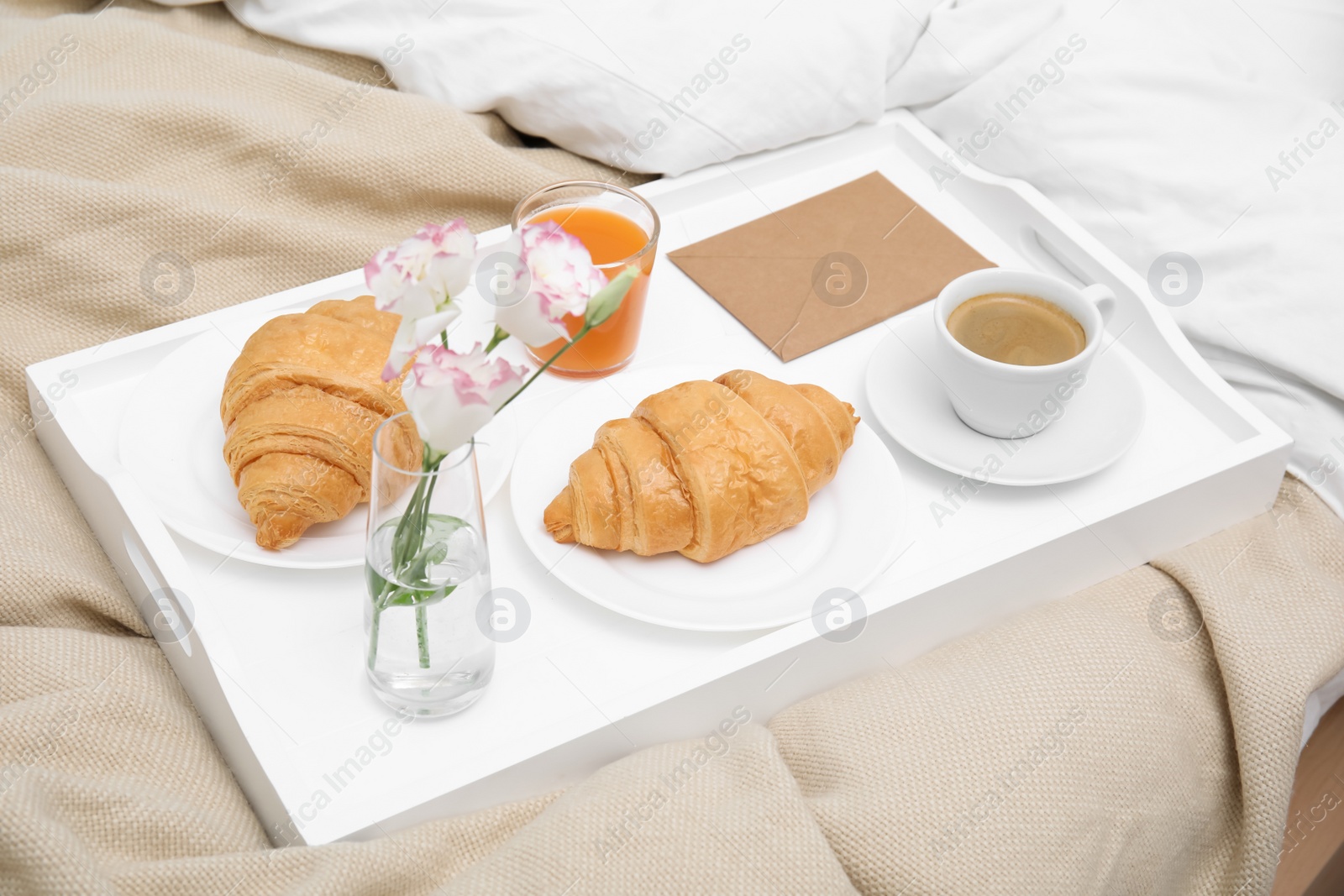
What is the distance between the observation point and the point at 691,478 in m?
0.85

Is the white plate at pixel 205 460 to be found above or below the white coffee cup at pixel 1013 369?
below

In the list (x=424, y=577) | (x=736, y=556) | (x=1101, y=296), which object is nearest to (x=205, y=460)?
(x=424, y=577)

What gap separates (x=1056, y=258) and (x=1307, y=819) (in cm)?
55

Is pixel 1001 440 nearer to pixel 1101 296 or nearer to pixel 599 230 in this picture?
pixel 1101 296

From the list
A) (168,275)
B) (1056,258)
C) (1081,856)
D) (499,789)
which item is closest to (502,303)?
(499,789)

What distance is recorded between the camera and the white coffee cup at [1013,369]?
3.13 feet

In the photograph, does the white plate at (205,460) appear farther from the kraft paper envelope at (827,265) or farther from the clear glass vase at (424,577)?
the kraft paper envelope at (827,265)

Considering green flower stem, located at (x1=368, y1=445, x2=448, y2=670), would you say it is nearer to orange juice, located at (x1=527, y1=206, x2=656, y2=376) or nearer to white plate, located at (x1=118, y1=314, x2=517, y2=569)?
white plate, located at (x1=118, y1=314, x2=517, y2=569)

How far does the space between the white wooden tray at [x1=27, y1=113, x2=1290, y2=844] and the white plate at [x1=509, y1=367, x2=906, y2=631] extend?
23mm

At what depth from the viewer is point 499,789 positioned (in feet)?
2.56

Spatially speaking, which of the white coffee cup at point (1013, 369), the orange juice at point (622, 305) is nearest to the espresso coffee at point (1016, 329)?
the white coffee cup at point (1013, 369)

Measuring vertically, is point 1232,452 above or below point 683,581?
above

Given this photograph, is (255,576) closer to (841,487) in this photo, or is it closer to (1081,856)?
Result: (841,487)

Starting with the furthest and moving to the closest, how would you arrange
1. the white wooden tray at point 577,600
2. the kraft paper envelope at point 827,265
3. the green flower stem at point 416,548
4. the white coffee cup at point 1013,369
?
the kraft paper envelope at point 827,265 → the white coffee cup at point 1013,369 → the white wooden tray at point 577,600 → the green flower stem at point 416,548
